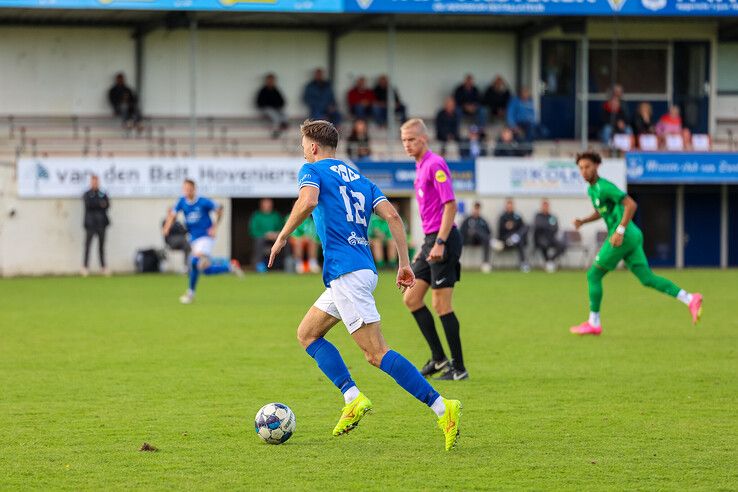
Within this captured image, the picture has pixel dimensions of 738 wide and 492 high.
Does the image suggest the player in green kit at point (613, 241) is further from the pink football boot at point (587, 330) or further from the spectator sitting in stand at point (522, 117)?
the spectator sitting in stand at point (522, 117)

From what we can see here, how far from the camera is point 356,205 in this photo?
7.49 meters

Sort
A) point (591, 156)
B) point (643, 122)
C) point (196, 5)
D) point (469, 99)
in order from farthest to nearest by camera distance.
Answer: point (469, 99) → point (643, 122) → point (196, 5) → point (591, 156)

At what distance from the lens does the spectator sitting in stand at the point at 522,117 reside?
32375 millimetres

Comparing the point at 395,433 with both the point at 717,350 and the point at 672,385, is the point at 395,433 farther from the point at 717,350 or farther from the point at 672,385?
the point at 717,350

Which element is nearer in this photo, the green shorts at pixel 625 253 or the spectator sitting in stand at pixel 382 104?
the green shorts at pixel 625 253

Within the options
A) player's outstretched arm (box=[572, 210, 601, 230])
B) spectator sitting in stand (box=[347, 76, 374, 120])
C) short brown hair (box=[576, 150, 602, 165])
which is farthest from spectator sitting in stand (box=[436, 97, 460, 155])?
short brown hair (box=[576, 150, 602, 165])

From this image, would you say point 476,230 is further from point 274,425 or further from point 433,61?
point 274,425

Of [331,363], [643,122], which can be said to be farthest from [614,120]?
[331,363]

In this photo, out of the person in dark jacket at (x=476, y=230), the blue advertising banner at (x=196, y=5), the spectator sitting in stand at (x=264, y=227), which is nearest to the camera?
the blue advertising banner at (x=196, y=5)

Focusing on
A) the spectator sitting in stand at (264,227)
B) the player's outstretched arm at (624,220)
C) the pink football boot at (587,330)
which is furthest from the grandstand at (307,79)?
the player's outstretched arm at (624,220)

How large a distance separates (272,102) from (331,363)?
83.4ft

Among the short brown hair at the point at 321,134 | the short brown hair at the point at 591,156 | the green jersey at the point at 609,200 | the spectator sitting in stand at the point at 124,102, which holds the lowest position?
the green jersey at the point at 609,200

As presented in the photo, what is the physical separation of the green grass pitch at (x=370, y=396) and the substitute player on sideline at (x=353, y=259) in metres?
0.27

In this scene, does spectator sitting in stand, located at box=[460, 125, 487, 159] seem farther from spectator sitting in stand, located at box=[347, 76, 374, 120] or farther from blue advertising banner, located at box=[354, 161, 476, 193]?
spectator sitting in stand, located at box=[347, 76, 374, 120]
